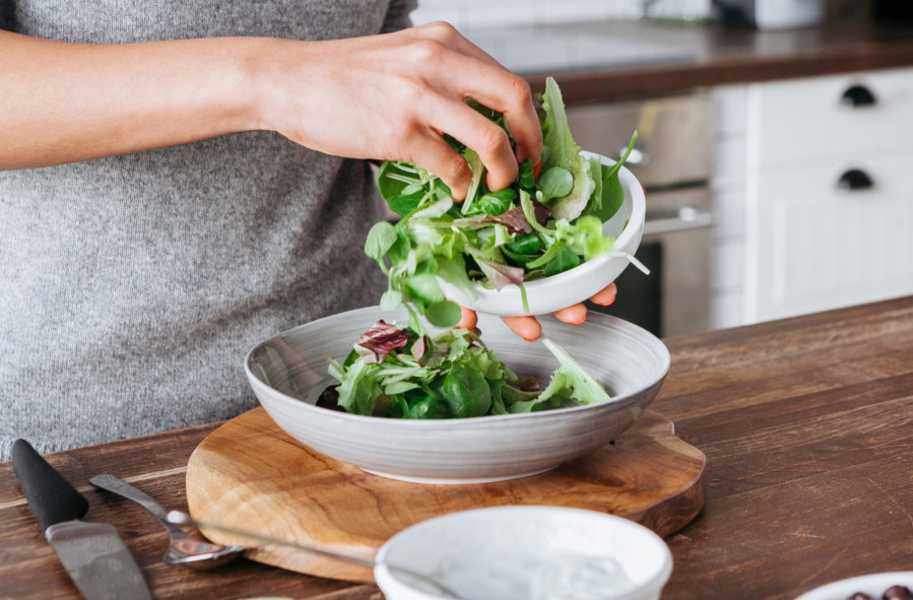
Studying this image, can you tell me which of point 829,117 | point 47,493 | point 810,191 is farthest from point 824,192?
point 47,493

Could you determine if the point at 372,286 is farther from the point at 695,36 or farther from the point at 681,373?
the point at 695,36

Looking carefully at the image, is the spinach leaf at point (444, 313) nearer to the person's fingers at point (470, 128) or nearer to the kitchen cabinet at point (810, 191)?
the person's fingers at point (470, 128)

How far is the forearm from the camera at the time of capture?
0.92 meters

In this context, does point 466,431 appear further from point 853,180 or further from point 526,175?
point 853,180

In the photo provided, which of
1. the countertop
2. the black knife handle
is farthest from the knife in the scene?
the countertop

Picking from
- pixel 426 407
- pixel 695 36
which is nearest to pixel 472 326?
pixel 426 407

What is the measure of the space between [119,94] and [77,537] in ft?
1.19

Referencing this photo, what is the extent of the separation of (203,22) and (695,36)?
6.03 ft

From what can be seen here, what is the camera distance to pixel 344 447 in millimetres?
837

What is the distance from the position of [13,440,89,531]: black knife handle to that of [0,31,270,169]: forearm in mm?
276

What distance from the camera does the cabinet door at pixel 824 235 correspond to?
2594mm

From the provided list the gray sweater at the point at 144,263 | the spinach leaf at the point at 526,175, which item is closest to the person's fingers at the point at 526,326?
the spinach leaf at the point at 526,175

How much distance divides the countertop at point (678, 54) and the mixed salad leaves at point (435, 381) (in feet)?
4.41

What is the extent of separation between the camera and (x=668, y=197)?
2.50 m
